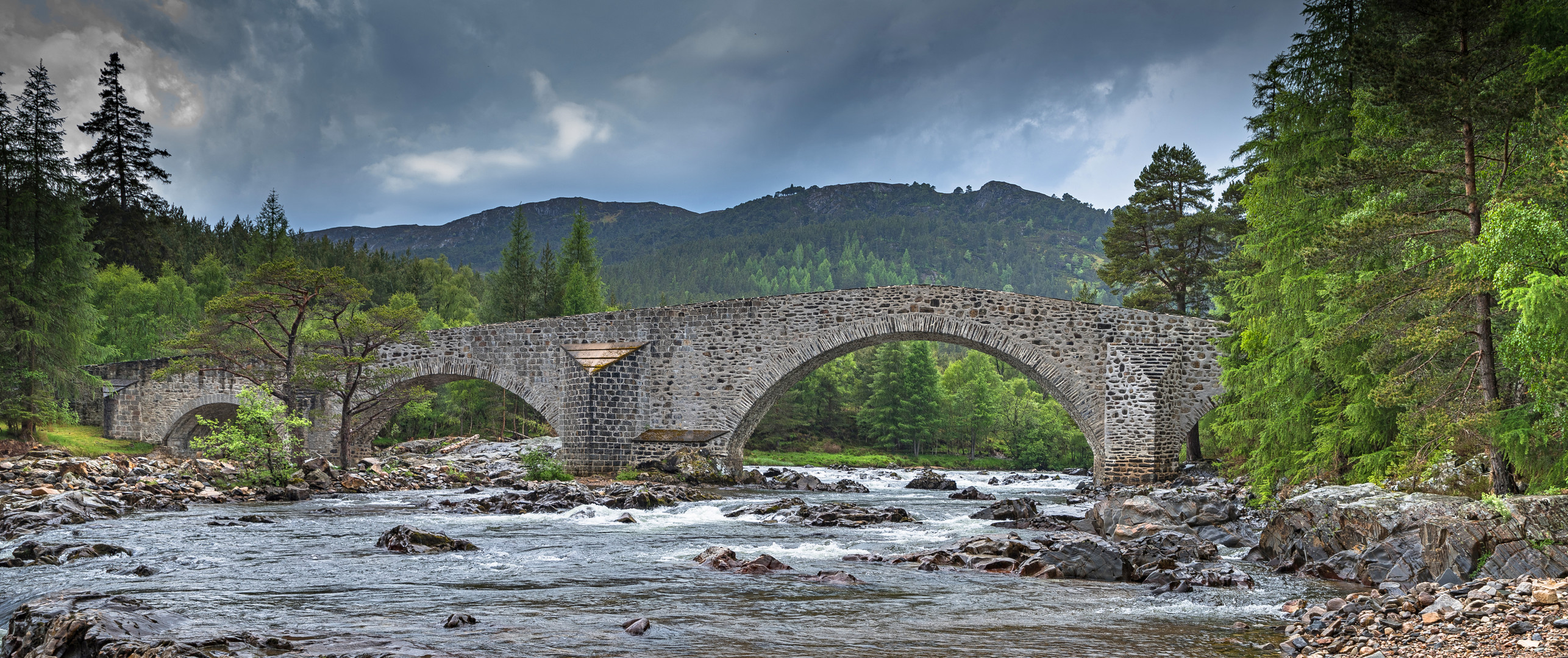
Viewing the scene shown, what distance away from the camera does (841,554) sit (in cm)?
974

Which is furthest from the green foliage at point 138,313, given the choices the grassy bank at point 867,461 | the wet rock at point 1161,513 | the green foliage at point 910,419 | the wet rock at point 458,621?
the wet rock at point 1161,513

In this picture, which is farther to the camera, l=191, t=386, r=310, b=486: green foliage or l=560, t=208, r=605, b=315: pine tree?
l=560, t=208, r=605, b=315: pine tree

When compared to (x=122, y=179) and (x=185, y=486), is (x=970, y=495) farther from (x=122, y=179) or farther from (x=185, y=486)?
(x=122, y=179)

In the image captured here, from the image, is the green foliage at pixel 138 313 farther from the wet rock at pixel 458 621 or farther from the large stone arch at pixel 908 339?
the wet rock at pixel 458 621

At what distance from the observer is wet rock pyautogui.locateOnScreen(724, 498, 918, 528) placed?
13.3 m

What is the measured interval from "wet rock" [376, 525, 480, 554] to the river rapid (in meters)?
0.22

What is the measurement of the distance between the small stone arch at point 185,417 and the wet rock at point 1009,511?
73.9ft

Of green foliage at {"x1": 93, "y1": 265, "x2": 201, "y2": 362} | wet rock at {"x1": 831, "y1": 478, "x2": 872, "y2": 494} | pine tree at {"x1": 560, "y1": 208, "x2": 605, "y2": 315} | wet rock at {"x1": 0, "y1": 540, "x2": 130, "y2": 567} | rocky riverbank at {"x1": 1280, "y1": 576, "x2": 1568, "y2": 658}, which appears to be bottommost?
wet rock at {"x1": 831, "y1": 478, "x2": 872, "y2": 494}

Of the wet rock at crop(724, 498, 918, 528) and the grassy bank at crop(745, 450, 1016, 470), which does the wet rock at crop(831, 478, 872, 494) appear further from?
the grassy bank at crop(745, 450, 1016, 470)

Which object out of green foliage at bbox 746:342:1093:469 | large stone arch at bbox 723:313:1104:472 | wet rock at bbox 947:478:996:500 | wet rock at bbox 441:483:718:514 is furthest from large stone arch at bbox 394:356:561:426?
green foliage at bbox 746:342:1093:469

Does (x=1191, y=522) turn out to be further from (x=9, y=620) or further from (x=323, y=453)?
(x=323, y=453)

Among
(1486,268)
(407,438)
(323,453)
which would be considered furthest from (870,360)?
(1486,268)

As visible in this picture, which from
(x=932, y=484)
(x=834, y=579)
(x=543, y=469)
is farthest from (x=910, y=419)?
(x=834, y=579)

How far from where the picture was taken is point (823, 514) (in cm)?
1370
